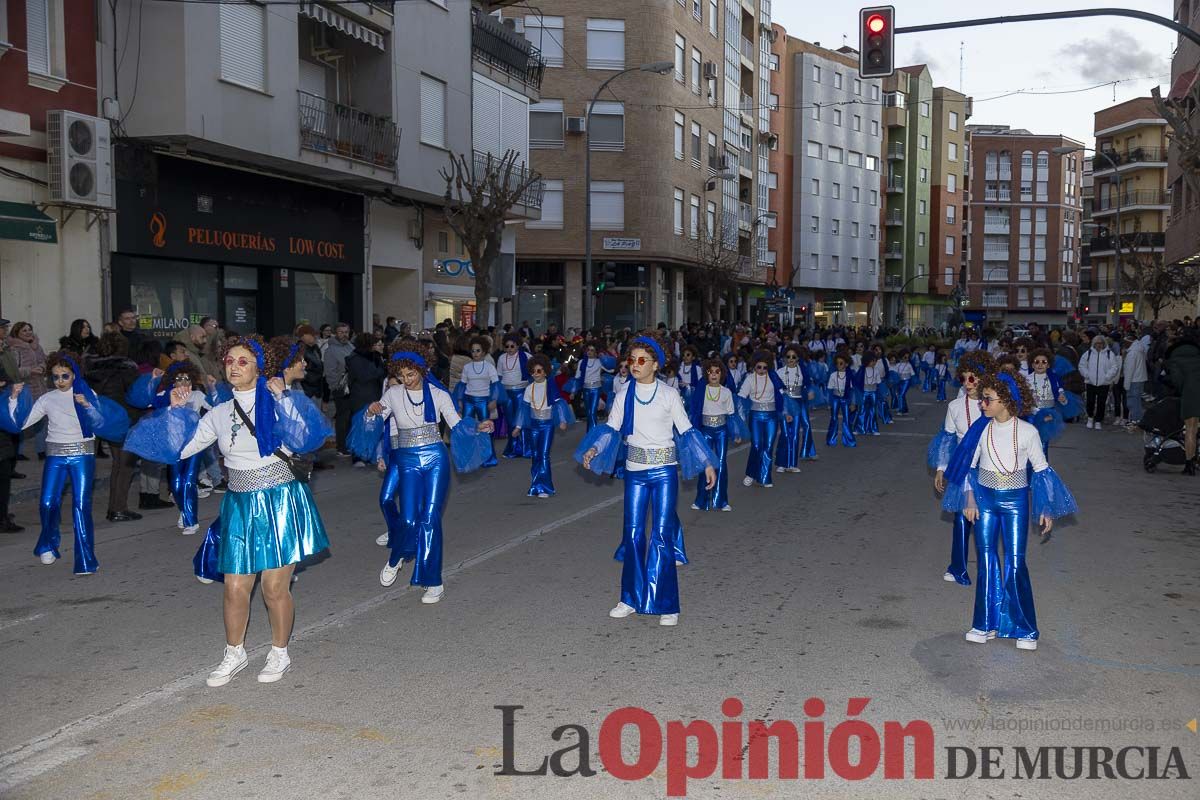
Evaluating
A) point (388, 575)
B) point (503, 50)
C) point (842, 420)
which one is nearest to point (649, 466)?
point (388, 575)

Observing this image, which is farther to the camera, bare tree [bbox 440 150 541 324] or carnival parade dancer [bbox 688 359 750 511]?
bare tree [bbox 440 150 541 324]

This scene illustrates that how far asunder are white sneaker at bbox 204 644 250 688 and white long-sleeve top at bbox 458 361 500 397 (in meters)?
9.37

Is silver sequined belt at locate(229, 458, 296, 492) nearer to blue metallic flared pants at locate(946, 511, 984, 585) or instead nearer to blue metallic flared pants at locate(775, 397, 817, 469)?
blue metallic flared pants at locate(946, 511, 984, 585)

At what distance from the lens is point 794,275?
67625 mm

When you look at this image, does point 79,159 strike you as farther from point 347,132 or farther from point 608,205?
point 608,205

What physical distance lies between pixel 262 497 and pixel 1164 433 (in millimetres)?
12800

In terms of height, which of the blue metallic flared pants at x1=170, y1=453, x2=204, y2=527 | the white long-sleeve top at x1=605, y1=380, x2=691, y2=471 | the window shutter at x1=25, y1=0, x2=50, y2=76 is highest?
→ the window shutter at x1=25, y1=0, x2=50, y2=76

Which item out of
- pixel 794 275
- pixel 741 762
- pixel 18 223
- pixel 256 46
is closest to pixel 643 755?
pixel 741 762

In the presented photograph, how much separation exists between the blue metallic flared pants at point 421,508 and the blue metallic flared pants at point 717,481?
407cm

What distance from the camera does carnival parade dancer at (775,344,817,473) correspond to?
1470cm

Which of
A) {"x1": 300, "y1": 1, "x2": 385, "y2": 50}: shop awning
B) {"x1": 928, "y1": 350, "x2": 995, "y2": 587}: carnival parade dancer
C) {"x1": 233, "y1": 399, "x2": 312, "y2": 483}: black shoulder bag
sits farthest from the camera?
{"x1": 300, "y1": 1, "x2": 385, "y2": 50}: shop awning

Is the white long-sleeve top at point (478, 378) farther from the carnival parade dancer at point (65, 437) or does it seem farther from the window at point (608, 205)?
the window at point (608, 205)

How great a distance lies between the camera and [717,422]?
12086 mm

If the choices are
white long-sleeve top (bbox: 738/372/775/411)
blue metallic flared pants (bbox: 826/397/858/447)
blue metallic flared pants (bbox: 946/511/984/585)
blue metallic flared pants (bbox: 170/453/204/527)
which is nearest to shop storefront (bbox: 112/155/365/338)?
blue metallic flared pants (bbox: 170/453/204/527)
